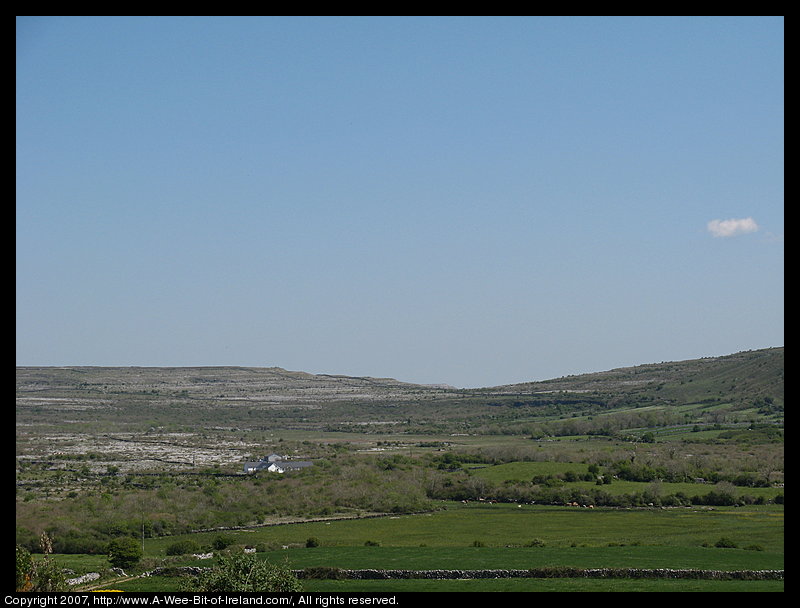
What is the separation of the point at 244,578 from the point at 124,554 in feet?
60.2

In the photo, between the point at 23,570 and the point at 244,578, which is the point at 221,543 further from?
the point at 244,578

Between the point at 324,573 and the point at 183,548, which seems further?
the point at 183,548

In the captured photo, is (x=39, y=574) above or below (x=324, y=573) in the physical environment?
above

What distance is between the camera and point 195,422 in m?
110

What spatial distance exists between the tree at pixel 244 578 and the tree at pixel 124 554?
16.9 meters

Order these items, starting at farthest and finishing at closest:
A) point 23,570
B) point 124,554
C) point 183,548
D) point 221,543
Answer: point 221,543 → point 183,548 → point 124,554 → point 23,570

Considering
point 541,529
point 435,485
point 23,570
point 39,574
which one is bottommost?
point 435,485

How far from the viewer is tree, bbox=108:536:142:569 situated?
86.5 ft

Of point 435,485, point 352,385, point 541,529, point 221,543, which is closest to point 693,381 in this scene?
point 352,385

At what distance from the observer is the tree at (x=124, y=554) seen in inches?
1038

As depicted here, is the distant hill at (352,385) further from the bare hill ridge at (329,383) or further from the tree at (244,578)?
the tree at (244,578)

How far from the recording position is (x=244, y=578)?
1045cm

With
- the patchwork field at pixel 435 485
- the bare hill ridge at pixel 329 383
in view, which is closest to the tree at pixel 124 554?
the patchwork field at pixel 435 485
